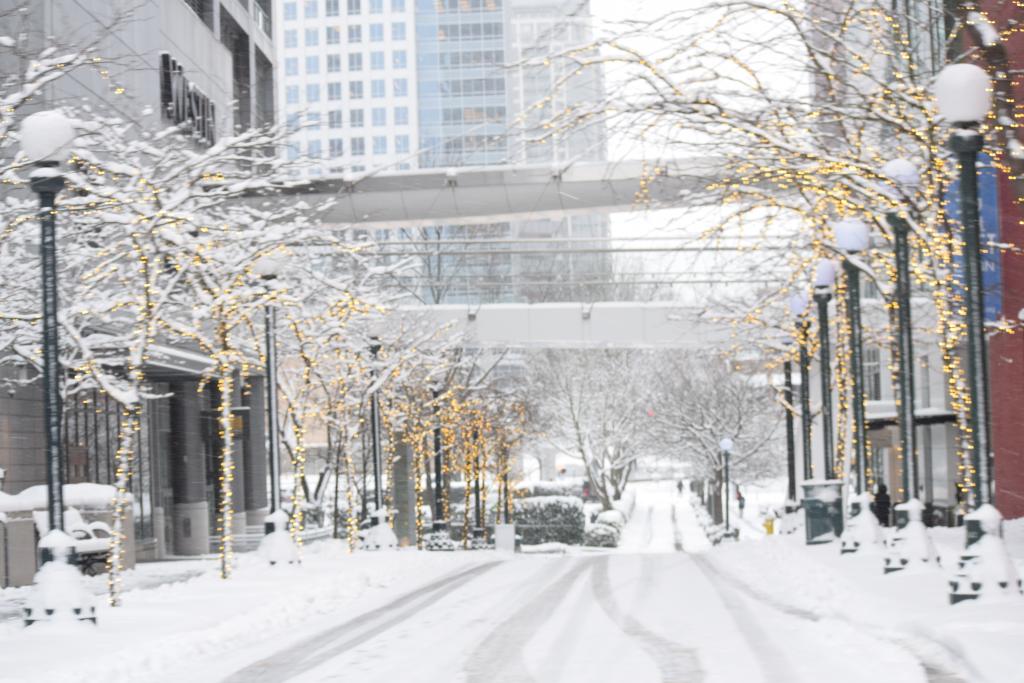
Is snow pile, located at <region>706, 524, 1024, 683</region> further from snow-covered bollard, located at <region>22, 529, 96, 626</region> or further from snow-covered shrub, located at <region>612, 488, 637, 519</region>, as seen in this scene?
snow-covered shrub, located at <region>612, 488, 637, 519</region>

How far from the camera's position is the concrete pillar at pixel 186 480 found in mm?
41375

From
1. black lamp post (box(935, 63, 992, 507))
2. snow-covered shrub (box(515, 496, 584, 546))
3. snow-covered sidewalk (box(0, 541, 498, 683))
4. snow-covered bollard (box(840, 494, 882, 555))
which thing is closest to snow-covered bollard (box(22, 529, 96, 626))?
snow-covered sidewalk (box(0, 541, 498, 683))

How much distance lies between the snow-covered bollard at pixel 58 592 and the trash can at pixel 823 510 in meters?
15.4

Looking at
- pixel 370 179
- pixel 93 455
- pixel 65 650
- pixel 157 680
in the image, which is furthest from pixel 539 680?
pixel 370 179

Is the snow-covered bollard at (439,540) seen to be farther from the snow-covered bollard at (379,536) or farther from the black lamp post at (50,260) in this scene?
the black lamp post at (50,260)

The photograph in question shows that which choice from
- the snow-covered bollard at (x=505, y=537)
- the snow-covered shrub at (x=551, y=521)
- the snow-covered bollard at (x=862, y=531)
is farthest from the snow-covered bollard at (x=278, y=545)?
the snow-covered shrub at (x=551, y=521)

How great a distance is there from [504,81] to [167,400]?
93.2 meters

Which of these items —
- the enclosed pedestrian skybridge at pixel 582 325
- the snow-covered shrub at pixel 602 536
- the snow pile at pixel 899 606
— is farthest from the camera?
the snow-covered shrub at pixel 602 536

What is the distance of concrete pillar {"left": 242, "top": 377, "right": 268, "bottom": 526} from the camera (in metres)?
52.1

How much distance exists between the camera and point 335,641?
13664mm

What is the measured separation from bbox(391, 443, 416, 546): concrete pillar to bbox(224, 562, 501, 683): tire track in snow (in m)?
29.1

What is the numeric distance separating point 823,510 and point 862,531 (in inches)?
175

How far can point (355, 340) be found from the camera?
4316 cm

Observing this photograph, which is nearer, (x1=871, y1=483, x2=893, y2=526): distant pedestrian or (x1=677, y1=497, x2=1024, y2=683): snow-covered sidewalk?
(x1=677, y1=497, x2=1024, y2=683): snow-covered sidewalk
